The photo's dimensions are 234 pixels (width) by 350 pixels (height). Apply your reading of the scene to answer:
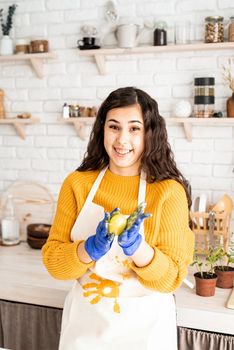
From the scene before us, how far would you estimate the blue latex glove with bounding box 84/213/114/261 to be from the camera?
3.79ft

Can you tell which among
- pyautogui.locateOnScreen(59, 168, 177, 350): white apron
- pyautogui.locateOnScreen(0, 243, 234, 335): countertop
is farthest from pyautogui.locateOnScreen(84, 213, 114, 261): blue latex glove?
pyautogui.locateOnScreen(0, 243, 234, 335): countertop

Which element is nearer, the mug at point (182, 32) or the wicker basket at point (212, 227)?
the wicker basket at point (212, 227)

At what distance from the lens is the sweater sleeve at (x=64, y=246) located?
1.31 m

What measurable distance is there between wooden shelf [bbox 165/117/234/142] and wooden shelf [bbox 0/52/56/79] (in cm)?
69

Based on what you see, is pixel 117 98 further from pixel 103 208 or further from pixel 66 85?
pixel 66 85

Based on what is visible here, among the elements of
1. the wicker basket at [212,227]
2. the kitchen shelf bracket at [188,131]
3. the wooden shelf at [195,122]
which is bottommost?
the wicker basket at [212,227]

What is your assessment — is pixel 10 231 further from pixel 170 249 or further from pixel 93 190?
pixel 170 249

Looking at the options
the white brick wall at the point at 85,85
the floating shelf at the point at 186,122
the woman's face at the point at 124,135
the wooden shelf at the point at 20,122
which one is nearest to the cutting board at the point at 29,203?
the white brick wall at the point at 85,85

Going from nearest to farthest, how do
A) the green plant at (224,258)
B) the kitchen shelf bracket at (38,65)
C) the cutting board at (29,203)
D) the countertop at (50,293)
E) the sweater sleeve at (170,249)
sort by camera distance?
the sweater sleeve at (170,249)
the countertop at (50,293)
the green plant at (224,258)
the kitchen shelf bracket at (38,65)
the cutting board at (29,203)

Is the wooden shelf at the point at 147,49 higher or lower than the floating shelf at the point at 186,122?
higher

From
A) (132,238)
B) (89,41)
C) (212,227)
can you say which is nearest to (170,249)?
(132,238)

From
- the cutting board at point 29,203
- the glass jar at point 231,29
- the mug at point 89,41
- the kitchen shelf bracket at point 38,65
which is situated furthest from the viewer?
the cutting board at point 29,203

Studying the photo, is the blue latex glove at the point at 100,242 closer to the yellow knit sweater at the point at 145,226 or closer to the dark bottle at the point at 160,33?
the yellow knit sweater at the point at 145,226

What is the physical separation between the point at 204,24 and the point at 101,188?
3.64 ft
